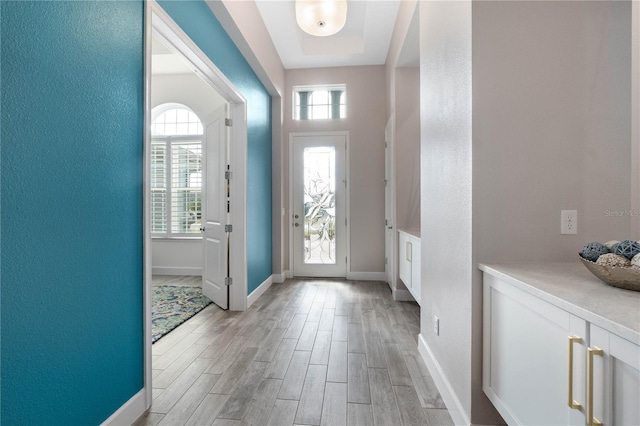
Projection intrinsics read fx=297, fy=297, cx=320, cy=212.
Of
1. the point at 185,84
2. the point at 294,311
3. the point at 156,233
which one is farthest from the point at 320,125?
the point at 156,233

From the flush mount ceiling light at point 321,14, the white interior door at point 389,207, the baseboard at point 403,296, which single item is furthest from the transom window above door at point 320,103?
the baseboard at point 403,296

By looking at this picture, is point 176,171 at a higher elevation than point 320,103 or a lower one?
lower

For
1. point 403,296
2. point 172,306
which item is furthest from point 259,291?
point 403,296

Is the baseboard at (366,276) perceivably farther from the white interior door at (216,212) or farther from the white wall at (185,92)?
the white wall at (185,92)

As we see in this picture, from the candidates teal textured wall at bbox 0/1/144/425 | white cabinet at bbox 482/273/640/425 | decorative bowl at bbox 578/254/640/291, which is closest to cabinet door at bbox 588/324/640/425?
white cabinet at bbox 482/273/640/425

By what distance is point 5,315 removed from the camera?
0.95 m

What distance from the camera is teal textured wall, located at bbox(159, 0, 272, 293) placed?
2143 mm

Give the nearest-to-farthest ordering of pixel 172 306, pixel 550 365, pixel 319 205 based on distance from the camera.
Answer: pixel 550 365, pixel 172 306, pixel 319 205

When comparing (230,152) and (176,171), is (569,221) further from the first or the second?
(176,171)

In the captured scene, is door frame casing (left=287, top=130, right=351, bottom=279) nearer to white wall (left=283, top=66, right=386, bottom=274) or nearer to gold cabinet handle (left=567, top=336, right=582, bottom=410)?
white wall (left=283, top=66, right=386, bottom=274)

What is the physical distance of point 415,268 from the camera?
Answer: 9.54 ft

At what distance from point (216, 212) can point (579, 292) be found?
3192 mm

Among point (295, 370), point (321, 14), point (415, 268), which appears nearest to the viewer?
point (295, 370)

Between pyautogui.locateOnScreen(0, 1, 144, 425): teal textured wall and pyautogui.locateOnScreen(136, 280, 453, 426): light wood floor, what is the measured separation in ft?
1.36
